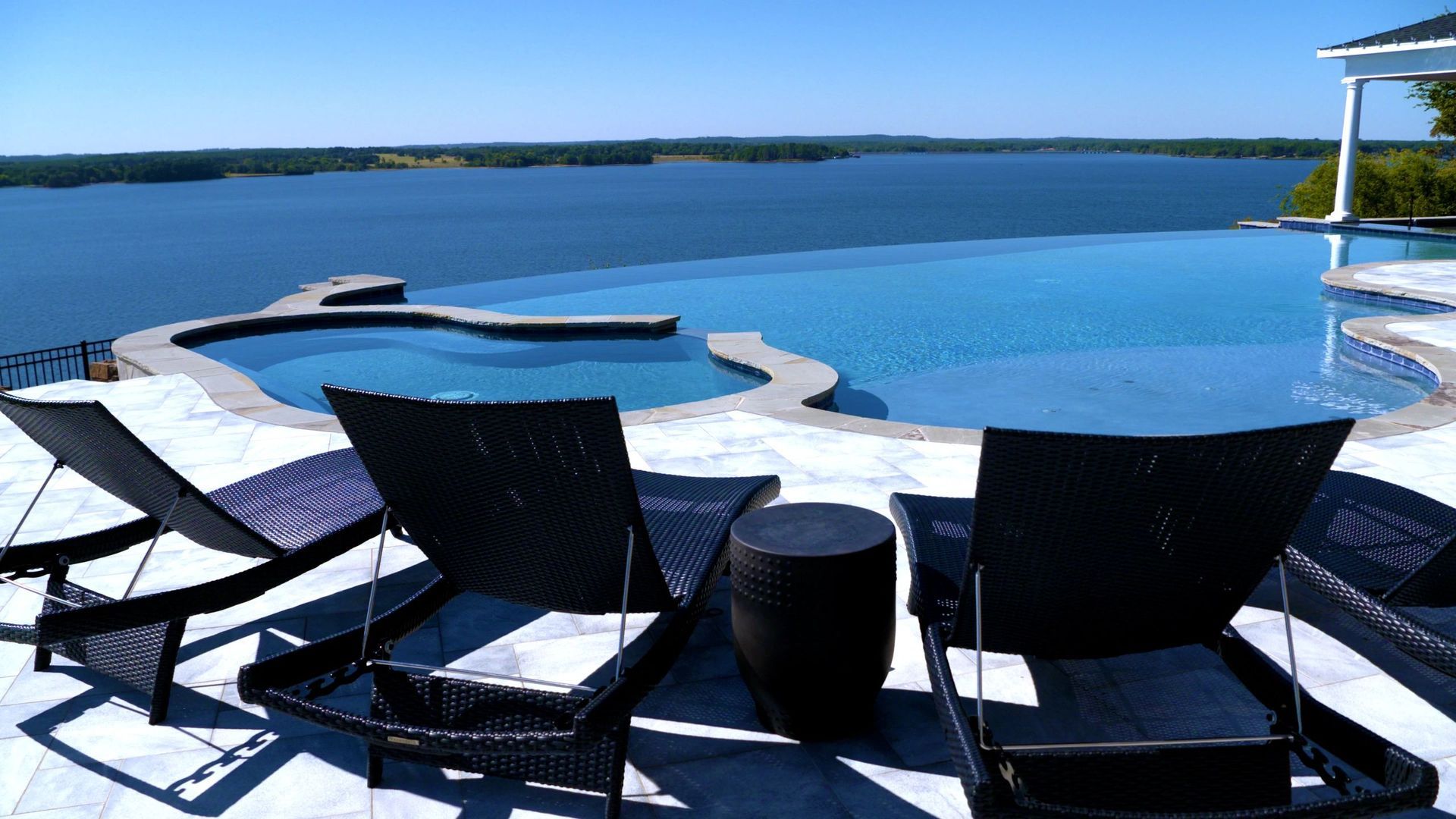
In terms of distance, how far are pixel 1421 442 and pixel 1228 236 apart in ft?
55.3

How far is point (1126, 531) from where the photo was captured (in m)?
2.41

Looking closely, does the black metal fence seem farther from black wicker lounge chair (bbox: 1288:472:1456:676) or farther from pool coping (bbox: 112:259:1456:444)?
black wicker lounge chair (bbox: 1288:472:1456:676)

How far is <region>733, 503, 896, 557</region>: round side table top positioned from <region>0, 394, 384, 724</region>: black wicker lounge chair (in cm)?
154

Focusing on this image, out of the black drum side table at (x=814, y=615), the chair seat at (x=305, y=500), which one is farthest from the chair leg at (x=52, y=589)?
the black drum side table at (x=814, y=615)

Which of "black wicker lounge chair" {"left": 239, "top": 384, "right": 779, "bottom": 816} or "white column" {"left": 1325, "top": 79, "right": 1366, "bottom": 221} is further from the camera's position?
"white column" {"left": 1325, "top": 79, "right": 1366, "bottom": 221}

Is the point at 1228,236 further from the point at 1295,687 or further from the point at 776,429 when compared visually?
the point at 1295,687

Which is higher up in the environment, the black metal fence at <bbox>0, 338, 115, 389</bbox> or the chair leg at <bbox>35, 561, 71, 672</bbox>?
the chair leg at <bbox>35, 561, 71, 672</bbox>

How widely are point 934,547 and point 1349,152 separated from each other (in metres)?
25.1

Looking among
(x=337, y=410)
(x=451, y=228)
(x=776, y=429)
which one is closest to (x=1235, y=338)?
(x=776, y=429)

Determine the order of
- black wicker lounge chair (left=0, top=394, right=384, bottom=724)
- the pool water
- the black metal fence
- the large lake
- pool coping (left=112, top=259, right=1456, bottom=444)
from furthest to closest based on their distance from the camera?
1. the large lake
2. the black metal fence
3. the pool water
4. pool coping (left=112, top=259, right=1456, bottom=444)
5. black wicker lounge chair (left=0, top=394, right=384, bottom=724)

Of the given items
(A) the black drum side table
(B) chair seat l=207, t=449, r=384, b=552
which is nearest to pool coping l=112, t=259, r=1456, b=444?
(B) chair seat l=207, t=449, r=384, b=552

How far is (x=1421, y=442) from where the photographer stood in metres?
5.83

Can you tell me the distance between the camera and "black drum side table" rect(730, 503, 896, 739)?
2.62 meters

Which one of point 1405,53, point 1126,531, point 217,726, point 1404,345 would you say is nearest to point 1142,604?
point 1126,531
